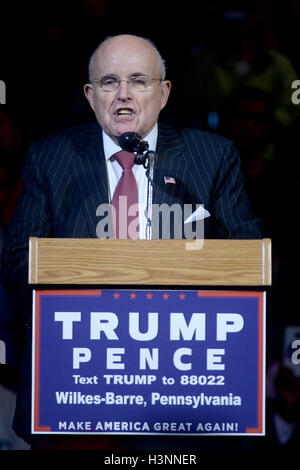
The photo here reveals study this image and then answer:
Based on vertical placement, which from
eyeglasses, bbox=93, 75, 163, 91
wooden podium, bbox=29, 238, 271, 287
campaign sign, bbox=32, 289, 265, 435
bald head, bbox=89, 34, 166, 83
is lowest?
campaign sign, bbox=32, 289, 265, 435

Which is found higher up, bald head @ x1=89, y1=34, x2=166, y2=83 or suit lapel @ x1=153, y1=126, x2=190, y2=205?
bald head @ x1=89, y1=34, x2=166, y2=83

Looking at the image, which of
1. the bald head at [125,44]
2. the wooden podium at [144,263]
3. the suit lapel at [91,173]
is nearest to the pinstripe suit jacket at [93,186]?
the suit lapel at [91,173]

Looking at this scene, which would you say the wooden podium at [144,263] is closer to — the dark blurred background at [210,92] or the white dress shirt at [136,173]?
the white dress shirt at [136,173]

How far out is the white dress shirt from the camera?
253 centimetres

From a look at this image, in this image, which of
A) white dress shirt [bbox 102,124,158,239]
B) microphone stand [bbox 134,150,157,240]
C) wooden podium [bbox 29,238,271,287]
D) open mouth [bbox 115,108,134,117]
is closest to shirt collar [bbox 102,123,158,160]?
white dress shirt [bbox 102,124,158,239]

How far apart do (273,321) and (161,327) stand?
1.26 meters

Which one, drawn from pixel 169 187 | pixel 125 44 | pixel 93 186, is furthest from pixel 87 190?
pixel 125 44

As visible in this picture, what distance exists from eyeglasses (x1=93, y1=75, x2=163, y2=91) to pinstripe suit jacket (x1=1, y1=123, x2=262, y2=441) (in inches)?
6.6

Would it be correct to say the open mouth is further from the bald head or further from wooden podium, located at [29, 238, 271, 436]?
wooden podium, located at [29, 238, 271, 436]

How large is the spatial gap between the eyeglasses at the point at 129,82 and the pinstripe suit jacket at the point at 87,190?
17 cm

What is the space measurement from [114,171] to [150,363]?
→ 0.79m
